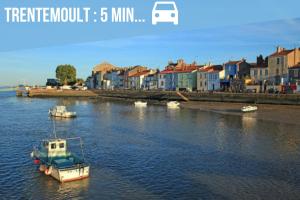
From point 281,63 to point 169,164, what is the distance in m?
66.3

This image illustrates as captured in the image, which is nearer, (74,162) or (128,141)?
(74,162)

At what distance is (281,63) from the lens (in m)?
86.9

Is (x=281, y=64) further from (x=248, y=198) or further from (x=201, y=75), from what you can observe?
(x=248, y=198)

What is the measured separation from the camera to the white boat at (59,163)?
22.8 meters

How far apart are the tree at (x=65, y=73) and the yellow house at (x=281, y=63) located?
109m

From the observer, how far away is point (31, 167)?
26.2m

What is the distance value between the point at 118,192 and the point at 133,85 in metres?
130

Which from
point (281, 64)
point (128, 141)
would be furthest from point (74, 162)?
point (281, 64)

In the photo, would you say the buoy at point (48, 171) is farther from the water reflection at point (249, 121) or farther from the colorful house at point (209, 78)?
the colorful house at point (209, 78)

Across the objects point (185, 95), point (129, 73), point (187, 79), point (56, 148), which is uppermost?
point (129, 73)

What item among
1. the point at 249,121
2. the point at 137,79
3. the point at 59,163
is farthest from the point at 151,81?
the point at 59,163

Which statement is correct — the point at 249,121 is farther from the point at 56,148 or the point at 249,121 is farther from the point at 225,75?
the point at 225,75

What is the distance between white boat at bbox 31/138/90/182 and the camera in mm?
22766

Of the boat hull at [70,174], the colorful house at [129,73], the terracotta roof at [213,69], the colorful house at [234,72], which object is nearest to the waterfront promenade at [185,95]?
the colorful house at [234,72]
